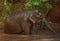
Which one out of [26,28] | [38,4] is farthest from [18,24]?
[38,4]

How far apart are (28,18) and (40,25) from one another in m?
1.30

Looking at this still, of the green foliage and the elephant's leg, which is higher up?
the green foliage

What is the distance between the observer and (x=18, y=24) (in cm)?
582

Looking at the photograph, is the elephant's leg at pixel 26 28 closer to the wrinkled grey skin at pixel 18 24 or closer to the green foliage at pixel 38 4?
the wrinkled grey skin at pixel 18 24

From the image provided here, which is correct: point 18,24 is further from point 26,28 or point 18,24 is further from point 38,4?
point 38,4

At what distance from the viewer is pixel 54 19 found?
314 inches

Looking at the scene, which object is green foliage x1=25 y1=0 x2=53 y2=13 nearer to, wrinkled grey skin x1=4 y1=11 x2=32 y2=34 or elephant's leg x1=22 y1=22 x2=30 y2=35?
wrinkled grey skin x1=4 y1=11 x2=32 y2=34

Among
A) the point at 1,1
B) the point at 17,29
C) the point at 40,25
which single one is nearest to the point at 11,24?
the point at 17,29

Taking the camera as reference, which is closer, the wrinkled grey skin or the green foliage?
the wrinkled grey skin

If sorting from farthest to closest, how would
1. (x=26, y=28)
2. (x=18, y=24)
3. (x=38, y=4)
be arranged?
(x=38, y=4) → (x=18, y=24) → (x=26, y=28)

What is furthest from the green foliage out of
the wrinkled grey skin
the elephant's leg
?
the elephant's leg

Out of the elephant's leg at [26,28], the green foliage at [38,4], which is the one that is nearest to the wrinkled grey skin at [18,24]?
the elephant's leg at [26,28]

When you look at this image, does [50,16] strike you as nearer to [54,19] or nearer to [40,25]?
[54,19]

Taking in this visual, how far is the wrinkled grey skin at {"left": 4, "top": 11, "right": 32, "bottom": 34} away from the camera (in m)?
5.69
